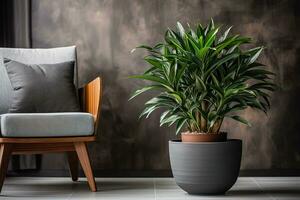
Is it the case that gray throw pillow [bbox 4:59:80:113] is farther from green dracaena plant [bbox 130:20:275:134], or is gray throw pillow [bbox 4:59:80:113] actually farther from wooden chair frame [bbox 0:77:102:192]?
green dracaena plant [bbox 130:20:275:134]

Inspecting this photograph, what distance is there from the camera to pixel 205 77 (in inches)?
101

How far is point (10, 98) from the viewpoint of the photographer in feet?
10.1

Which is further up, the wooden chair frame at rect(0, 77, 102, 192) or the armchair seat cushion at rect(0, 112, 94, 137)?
the armchair seat cushion at rect(0, 112, 94, 137)

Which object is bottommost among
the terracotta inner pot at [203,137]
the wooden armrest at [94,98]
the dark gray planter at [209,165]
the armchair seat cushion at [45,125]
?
the dark gray planter at [209,165]

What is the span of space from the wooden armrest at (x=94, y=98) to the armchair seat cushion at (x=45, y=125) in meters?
0.10

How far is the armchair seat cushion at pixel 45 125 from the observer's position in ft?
8.38

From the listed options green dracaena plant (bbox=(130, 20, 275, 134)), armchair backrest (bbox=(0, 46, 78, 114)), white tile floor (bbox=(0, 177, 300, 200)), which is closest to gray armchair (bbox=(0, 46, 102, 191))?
white tile floor (bbox=(0, 177, 300, 200))

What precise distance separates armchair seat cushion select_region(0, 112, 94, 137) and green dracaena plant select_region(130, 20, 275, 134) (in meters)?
0.34

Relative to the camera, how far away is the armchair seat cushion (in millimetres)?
2553

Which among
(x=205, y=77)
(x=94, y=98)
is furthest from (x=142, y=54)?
(x=205, y=77)

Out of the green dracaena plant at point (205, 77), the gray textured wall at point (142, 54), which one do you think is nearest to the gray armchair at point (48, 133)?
the green dracaena plant at point (205, 77)

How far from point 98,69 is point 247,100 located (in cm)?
121

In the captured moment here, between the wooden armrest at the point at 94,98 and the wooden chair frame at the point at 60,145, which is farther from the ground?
the wooden armrest at the point at 94,98

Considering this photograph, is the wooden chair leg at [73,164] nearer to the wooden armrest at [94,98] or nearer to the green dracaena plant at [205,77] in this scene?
the wooden armrest at [94,98]
